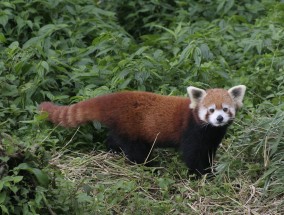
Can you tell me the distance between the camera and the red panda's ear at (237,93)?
6.14 meters

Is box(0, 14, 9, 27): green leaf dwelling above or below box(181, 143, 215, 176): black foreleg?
above

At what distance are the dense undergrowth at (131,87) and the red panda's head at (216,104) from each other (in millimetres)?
225

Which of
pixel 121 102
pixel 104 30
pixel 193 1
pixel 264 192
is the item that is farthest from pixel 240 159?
pixel 193 1

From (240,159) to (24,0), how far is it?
3.13 m

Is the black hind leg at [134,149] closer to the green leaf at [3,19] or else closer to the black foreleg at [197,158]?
the black foreleg at [197,158]

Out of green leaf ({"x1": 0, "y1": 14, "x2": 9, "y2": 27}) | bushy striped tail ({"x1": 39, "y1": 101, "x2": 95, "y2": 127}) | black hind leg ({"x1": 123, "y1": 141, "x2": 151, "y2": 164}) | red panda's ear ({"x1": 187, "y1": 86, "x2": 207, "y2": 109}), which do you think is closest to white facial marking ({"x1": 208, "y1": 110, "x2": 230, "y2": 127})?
red panda's ear ({"x1": 187, "y1": 86, "x2": 207, "y2": 109})

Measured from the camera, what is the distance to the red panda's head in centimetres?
600

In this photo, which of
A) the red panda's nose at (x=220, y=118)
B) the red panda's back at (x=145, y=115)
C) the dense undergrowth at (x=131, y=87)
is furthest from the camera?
the red panda's back at (x=145, y=115)

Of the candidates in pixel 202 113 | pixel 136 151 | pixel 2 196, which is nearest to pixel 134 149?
pixel 136 151

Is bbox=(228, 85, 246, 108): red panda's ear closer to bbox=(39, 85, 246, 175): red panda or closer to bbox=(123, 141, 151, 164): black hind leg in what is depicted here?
bbox=(39, 85, 246, 175): red panda

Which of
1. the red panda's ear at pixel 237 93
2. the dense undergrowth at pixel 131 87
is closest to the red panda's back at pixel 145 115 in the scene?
the dense undergrowth at pixel 131 87

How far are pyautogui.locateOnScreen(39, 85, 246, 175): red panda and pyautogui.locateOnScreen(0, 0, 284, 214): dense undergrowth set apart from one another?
142 mm

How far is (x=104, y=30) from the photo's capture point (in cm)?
813

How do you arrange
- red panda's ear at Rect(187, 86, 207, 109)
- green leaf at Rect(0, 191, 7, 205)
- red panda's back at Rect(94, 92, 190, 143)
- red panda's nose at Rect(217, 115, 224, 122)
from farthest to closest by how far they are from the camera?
red panda's back at Rect(94, 92, 190, 143) < red panda's ear at Rect(187, 86, 207, 109) < red panda's nose at Rect(217, 115, 224, 122) < green leaf at Rect(0, 191, 7, 205)
